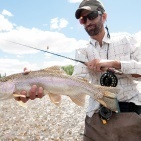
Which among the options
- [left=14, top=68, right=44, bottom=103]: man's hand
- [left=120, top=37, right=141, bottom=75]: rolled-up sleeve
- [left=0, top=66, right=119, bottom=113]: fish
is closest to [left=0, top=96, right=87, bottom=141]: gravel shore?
[left=14, top=68, right=44, bottom=103]: man's hand

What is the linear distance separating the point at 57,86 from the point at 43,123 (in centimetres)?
940

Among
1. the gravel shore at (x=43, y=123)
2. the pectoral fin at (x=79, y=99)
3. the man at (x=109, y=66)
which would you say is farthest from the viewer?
the gravel shore at (x=43, y=123)

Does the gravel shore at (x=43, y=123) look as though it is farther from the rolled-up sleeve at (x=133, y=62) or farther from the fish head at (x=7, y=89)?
the rolled-up sleeve at (x=133, y=62)

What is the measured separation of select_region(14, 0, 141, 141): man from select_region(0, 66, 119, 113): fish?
0.14 meters

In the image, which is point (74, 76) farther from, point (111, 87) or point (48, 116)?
point (48, 116)

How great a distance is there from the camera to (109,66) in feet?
→ 14.5

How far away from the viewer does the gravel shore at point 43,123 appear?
1152cm

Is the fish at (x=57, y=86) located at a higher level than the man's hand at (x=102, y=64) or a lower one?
lower

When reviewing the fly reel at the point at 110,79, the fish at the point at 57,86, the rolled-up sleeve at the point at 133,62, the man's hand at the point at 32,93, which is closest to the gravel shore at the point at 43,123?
the man's hand at the point at 32,93

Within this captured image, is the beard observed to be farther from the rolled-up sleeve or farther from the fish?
the fish

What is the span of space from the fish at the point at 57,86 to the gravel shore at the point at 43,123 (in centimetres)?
618

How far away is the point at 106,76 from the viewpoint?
4676 millimetres

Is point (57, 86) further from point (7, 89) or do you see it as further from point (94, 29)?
point (94, 29)

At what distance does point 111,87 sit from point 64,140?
6882 mm
